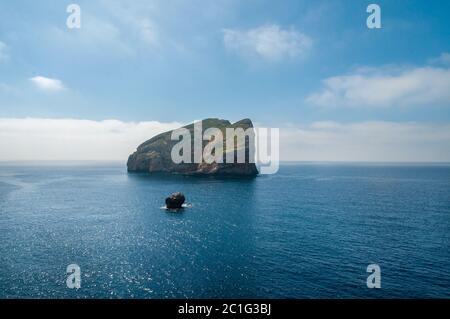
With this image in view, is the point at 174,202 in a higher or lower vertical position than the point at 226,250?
higher

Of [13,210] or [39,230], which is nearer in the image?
[39,230]

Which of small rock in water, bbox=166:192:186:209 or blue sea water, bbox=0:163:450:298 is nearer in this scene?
blue sea water, bbox=0:163:450:298

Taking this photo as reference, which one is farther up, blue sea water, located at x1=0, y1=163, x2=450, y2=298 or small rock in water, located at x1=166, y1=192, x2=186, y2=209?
small rock in water, located at x1=166, y1=192, x2=186, y2=209

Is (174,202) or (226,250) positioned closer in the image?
(226,250)

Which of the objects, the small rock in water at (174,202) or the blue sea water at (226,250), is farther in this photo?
the small rock in water at (174,202)

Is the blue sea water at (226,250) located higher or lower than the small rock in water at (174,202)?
lower
